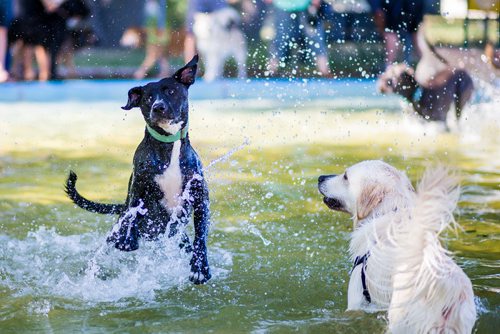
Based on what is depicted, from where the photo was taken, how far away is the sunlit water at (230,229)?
503 centimetres

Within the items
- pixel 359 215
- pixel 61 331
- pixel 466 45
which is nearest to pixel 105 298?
pixel 61 331

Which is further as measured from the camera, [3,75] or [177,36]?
[177,36]

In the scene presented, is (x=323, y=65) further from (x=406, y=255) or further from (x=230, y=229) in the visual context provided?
(x=406, y=255)

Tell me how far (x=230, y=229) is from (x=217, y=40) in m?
8.46

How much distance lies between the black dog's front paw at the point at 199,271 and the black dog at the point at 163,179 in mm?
158

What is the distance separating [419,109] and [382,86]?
549mm

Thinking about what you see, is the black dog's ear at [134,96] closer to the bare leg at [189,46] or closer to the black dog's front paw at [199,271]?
the black dog's front paw at [199,271]

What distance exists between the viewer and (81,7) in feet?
48.9

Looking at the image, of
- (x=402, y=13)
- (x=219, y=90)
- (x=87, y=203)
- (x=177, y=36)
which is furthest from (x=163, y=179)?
(x=177, y=36)

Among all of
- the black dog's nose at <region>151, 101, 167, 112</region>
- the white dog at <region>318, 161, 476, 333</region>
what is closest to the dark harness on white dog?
the white dog at <region>318, 161, 476, 333</region>

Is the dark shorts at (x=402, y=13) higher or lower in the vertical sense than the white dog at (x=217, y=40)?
higher

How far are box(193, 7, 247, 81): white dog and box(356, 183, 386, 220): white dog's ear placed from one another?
10030 millimetres

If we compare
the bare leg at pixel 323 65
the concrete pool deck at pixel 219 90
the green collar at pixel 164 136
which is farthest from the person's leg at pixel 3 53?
the green collar at pixel 164 136

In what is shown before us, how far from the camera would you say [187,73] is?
5.87 m
